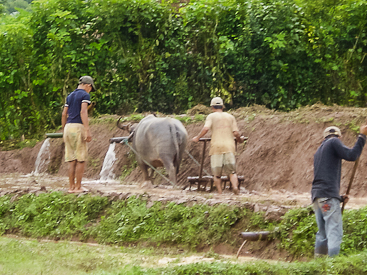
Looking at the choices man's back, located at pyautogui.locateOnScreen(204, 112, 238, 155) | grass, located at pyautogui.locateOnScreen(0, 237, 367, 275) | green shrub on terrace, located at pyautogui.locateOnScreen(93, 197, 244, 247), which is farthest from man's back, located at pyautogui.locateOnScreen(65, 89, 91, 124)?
grass, located at pyautogui.locateOnScreen(0, 237, 367, 275)

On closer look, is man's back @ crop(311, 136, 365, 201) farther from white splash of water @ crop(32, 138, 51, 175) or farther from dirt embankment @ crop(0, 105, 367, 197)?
white splash of water @ crop(32, 138, 51, 175)

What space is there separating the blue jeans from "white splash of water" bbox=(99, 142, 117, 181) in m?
8.74

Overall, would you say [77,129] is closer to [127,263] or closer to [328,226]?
[127,263]

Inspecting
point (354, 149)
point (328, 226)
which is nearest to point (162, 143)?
point (328, 226)

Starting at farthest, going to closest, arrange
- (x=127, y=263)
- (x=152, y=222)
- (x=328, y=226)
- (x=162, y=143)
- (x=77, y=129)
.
Answer: (x=162, y=143) → (x=77, y=129) → (x=152, y=222) → (x=127, y=263) → (x=328, y=226)

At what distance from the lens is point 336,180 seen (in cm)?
629

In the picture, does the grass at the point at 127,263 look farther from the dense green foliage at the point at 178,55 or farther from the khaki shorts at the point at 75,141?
the dense green foliage at the point at 178,55

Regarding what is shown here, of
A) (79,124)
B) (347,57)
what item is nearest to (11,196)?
(79,124)

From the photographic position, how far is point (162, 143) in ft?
36.3

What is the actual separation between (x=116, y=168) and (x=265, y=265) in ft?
29.6

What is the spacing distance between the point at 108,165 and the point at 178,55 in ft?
13.8

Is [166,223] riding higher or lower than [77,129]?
lower

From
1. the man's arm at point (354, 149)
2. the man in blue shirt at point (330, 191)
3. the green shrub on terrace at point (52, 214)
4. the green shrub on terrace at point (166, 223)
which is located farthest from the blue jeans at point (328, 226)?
the green shrub on terrace at point (52, 214)

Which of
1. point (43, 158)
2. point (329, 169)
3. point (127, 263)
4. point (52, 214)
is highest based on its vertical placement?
point (329, 169)
